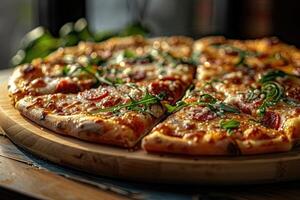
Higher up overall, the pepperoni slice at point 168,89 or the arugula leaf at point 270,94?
the arugula leaf at point 270,94

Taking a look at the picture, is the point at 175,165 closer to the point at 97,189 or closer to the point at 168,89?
the point at 97,189

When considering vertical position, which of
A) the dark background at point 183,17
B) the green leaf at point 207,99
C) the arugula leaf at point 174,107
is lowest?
the dark background at point 183,17

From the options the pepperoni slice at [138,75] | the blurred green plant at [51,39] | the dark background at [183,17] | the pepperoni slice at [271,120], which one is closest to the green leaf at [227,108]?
the pepperoni slice at [271,120]

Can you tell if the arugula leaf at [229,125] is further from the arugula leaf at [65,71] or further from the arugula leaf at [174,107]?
the arugula leaf at [65,71]

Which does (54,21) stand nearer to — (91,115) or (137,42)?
(137,42)

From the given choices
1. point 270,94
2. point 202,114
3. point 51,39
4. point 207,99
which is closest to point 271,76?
point 270,94

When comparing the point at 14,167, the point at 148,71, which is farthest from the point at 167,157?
the point at 148,71

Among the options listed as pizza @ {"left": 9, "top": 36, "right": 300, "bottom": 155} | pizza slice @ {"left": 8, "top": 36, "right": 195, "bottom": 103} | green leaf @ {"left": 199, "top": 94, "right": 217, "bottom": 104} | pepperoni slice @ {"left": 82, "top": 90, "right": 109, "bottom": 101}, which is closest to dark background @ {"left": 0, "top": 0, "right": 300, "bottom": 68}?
pizza slice @ {"left": 8, "top": 36, "right": 195, "bottom": 103}
